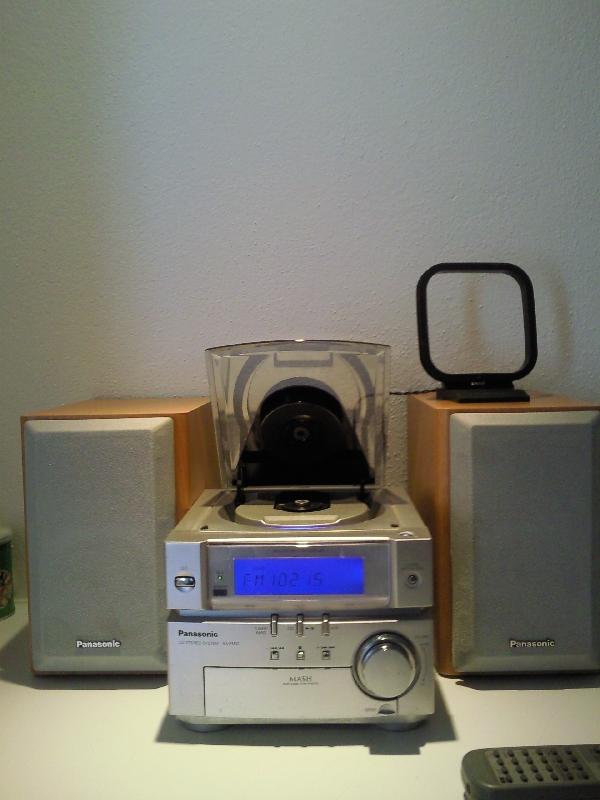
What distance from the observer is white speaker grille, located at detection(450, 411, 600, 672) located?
0.71m

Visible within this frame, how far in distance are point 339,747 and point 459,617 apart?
0.19 m

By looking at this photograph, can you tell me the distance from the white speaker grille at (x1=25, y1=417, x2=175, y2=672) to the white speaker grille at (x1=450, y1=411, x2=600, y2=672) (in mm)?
328

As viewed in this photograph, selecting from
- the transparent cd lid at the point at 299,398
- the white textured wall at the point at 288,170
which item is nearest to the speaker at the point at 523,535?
the transparent cd lid at the point at 299,398

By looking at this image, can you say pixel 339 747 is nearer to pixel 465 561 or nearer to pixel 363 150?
pixel 465 561

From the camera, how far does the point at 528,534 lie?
0.71m

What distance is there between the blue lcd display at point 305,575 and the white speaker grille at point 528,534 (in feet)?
0.51

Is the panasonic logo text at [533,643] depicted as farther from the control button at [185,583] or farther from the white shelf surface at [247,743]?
the control button at [185,583]

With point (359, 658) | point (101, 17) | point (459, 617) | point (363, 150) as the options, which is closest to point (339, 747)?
point (359, 658)

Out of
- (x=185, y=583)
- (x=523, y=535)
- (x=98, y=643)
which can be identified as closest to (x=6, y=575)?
(x=98, y=643)

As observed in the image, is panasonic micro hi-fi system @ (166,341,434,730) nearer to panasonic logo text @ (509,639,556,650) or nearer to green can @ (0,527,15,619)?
panasonic logo text @ (509,639,556,650)

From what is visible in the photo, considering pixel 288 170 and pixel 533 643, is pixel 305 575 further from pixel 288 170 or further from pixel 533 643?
pixel 288 170

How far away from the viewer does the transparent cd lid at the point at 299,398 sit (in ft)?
2.45

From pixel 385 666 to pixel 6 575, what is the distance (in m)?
0.59

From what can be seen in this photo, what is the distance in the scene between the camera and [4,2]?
3.17ft
